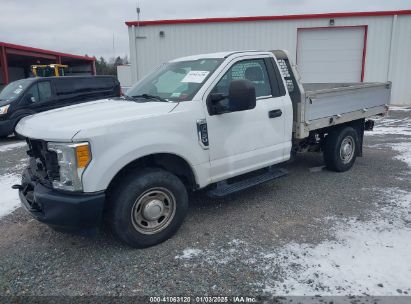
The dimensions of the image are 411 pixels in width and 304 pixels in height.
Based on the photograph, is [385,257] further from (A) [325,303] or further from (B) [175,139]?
(B) [175,139]

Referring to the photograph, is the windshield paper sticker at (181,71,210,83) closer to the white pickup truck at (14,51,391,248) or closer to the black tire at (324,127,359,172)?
the white pickup truck at (14,51,391,248)

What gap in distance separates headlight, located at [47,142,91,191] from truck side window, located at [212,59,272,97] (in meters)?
1.81

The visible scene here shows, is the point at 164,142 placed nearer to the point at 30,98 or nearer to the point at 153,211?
the point at 153,211

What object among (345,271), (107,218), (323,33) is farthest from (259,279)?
(323,33)

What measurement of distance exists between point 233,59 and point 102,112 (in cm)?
172

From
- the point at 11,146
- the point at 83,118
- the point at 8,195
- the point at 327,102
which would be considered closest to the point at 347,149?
the point at 327,102

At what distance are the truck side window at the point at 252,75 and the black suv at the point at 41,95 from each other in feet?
26.2

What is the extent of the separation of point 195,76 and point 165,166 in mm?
1130

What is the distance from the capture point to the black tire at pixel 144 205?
11.0 feet

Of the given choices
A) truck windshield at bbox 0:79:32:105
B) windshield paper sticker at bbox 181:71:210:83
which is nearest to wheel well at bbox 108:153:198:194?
windshield paper sticker at bbox 181:71:210:83

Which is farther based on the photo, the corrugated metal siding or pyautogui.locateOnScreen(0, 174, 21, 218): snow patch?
the corrugated metal siding

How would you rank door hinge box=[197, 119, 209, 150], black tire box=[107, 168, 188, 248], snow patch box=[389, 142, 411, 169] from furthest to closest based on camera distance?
1. snow patch box=[389, 142, 411, 169]
2. door hinge box=[197, 119, 209, 150]
3. black tire box=[107, 168, 188, 248]

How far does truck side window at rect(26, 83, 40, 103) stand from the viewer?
1048 cm

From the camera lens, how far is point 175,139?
11.8 feet
